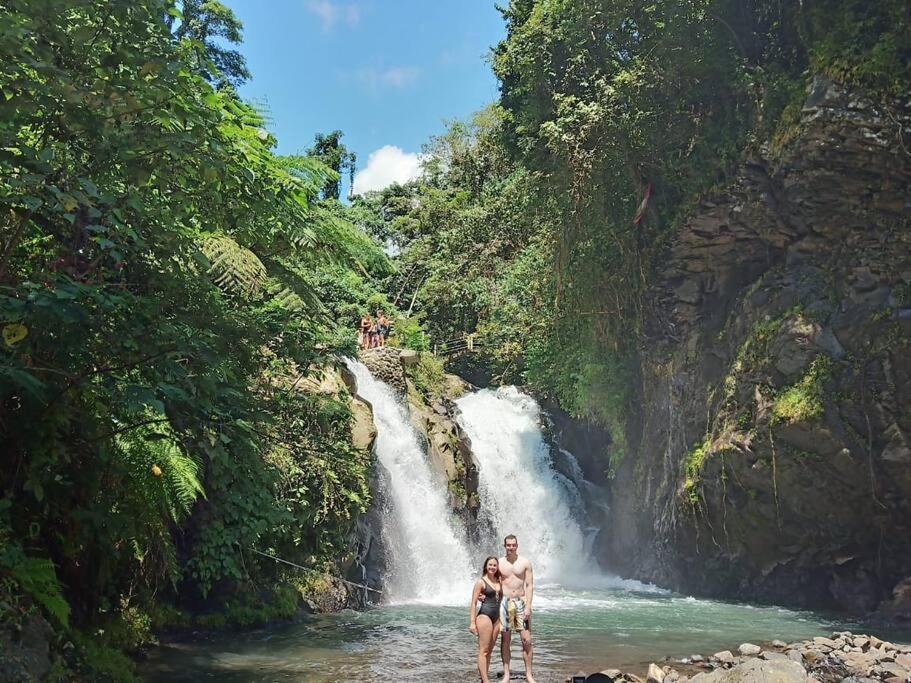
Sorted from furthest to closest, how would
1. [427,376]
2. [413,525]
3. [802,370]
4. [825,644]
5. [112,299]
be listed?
[427,376], [413,525], [802,370], [825,644], [112,299]

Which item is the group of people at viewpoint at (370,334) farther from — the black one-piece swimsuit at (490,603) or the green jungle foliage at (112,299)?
the black one-piece swimsuit at (490,603)

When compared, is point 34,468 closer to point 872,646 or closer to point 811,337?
point 872,646

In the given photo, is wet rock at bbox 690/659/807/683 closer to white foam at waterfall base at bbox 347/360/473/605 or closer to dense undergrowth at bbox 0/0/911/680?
dense undergrowth at bbox 0/0/911/680

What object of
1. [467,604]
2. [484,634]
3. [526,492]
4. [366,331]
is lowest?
[467,604]

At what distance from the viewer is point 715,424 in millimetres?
15188

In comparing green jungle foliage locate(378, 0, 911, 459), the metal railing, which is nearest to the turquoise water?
green jungle foliage locate(378, 0, 911, 459)

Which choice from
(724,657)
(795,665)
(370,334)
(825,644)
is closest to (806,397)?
(825,644)

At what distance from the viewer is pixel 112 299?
4539 mm

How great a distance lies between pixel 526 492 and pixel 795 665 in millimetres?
14195

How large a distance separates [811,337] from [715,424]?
2.66 m

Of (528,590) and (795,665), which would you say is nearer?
(795,665)

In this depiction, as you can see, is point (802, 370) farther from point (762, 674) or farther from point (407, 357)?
point (407, 357)

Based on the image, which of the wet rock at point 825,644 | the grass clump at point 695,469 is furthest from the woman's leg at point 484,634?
the grass clump at point 695,469

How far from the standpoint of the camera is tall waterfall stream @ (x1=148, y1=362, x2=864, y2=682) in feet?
29.8
